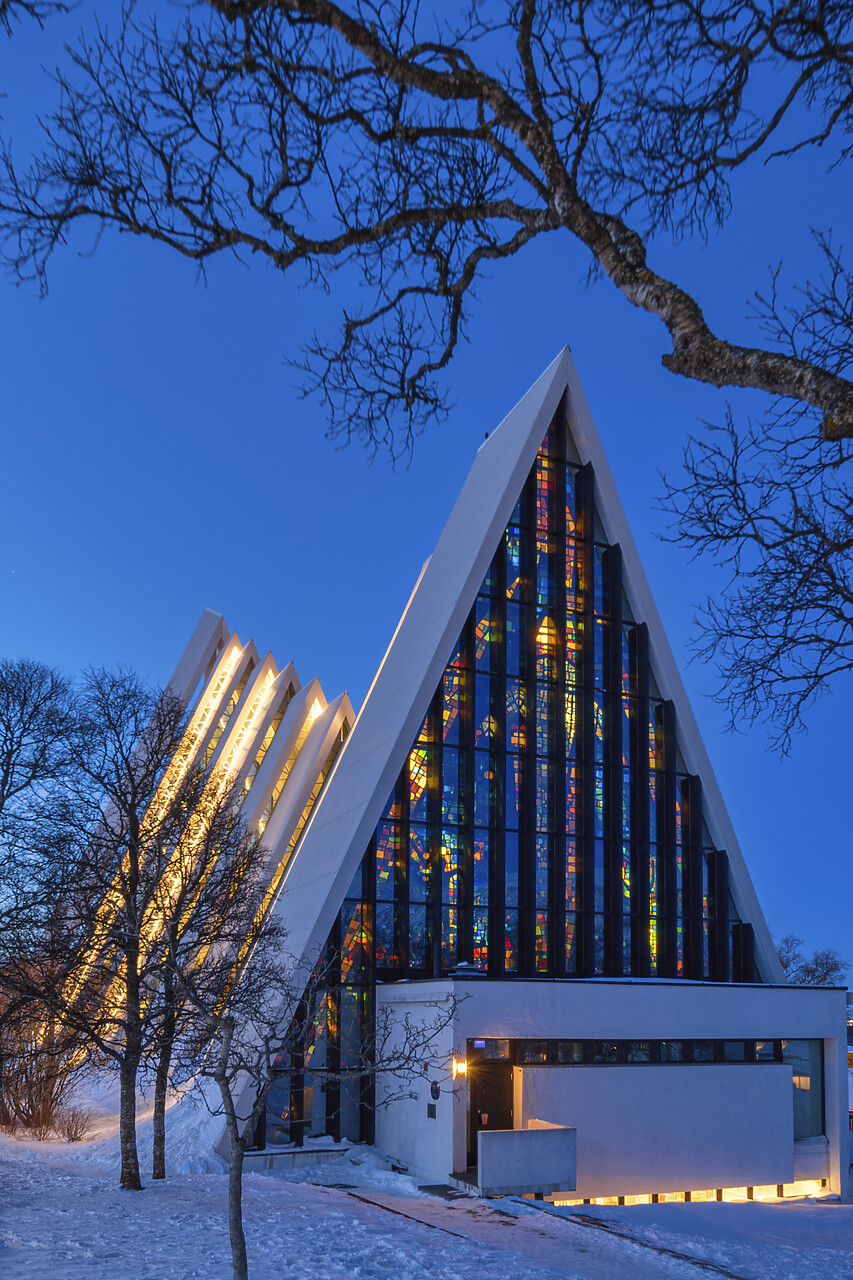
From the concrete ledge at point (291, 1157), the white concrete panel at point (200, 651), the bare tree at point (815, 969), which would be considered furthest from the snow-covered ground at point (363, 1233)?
the bare tree at point (815, 969)

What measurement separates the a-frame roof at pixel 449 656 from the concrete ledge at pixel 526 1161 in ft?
20.6

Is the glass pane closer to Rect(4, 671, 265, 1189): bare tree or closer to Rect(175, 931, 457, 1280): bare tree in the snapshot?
Rect(175, 931, 457, 1280): bare tree

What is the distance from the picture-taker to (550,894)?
2269 cm

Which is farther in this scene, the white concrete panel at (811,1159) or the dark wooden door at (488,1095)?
the white concrete panel at (811,1159)

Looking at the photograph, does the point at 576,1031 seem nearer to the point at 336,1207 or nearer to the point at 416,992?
the point at 416,992

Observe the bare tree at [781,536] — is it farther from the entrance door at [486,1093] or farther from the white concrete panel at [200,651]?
the white concrete panel at [200,651]

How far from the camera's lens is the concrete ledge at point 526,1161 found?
15.5m

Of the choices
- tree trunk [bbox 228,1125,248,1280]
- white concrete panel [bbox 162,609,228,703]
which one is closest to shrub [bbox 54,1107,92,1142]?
tree trunk [bbox 228,1125,248,1280]

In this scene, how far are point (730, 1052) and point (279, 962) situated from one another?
870cm

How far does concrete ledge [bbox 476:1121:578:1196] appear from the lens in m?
15.5

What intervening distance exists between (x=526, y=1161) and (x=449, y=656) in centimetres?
1017

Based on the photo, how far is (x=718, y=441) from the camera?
6164 millimetres

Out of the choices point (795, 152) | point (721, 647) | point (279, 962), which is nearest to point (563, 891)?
point (279, 962)

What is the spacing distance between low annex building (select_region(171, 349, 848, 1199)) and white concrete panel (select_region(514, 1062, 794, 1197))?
0.04 metres
